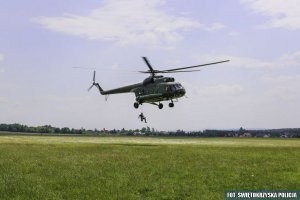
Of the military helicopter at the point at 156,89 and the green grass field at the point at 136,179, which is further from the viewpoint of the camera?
the military helicopter at the point at 156,89

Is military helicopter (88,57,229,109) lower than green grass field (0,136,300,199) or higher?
higher

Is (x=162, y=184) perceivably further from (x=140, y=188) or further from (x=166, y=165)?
(x=166, y=165)

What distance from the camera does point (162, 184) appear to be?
82.0 ft

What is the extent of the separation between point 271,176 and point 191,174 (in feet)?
17.2

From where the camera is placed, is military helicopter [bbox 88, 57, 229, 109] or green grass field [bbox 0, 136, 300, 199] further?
military helicopter [bbox 88, 57, 229, 109]

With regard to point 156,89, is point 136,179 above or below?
below

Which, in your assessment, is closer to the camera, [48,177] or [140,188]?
[140,188]

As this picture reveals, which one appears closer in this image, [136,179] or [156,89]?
[136,179]

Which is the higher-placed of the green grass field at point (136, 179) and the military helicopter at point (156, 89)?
the military helicopter at point (156, 89)

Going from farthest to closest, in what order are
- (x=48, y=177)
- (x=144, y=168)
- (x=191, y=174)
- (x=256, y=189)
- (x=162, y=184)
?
(x=144, y=168)
(x=191, y=174)
(x=48, y=177)
(x=162, y=184)
(x=256, y=189)

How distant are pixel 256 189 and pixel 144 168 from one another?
11.2 m

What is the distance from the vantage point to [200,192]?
22.5 meters

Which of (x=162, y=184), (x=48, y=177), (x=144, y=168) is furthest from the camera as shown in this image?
(x=144, y=168)

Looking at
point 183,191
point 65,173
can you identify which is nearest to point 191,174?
point 183,191
